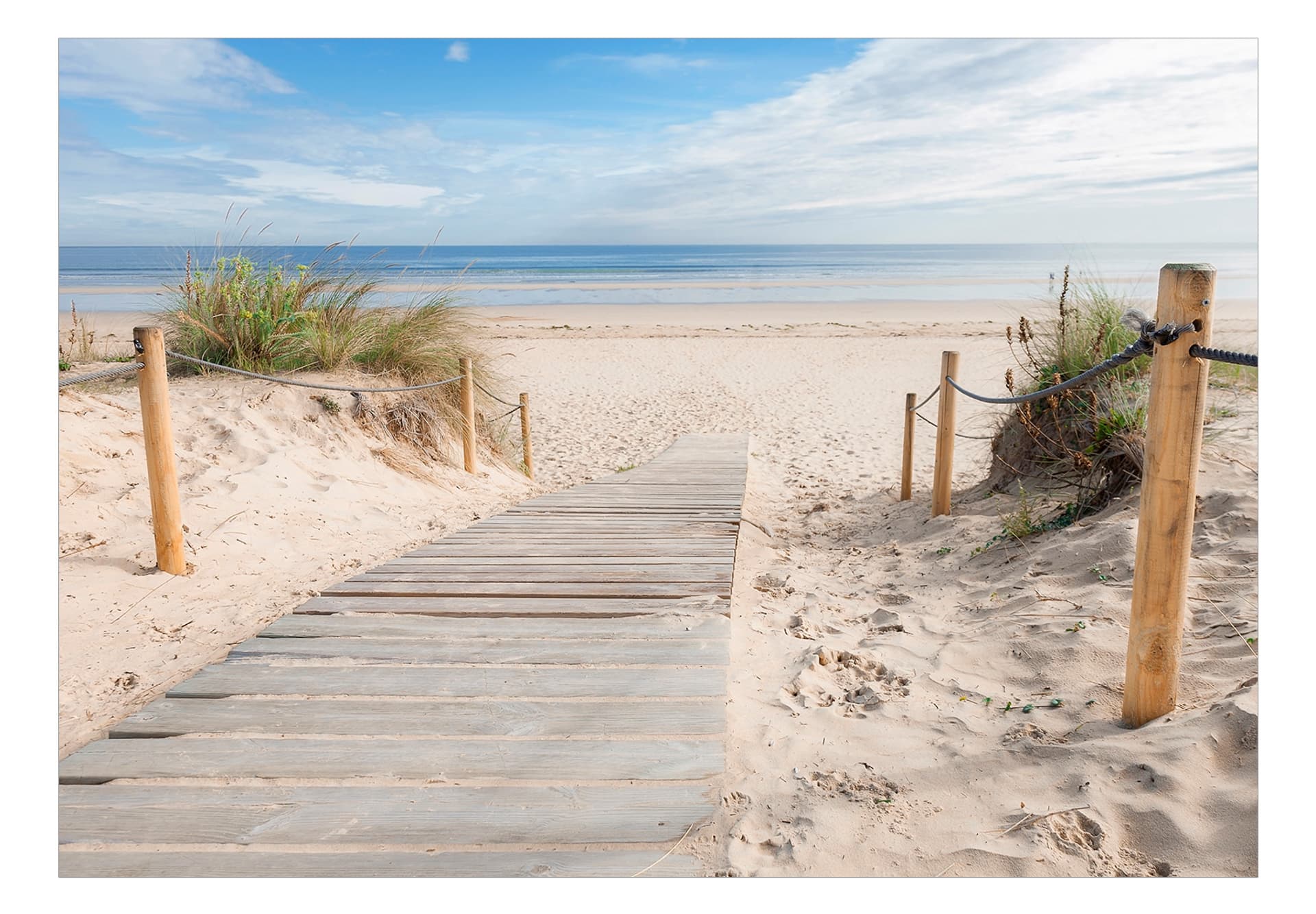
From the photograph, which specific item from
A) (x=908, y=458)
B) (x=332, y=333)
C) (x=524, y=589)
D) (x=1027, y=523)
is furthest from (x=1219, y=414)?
(x=332, y=333)

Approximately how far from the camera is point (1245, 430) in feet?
14.6

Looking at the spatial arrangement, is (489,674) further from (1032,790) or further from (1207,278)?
(1207,278)

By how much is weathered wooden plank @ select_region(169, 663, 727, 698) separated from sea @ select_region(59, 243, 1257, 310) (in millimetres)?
4575

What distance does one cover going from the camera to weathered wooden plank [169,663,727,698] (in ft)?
8.56

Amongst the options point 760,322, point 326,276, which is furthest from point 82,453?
point 760,322

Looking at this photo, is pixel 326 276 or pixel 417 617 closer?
pixel 417 617

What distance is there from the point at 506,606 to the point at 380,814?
139cm

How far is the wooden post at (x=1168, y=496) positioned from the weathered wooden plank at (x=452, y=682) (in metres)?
1.22

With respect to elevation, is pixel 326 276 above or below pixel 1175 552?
above

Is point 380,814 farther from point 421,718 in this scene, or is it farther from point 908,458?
point 908,458

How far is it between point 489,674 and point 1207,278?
2392 millimetres

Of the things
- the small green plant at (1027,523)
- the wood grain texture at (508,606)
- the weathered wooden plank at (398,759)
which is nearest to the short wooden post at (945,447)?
the small green plant at (1027,523)

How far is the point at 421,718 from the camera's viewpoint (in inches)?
96.9

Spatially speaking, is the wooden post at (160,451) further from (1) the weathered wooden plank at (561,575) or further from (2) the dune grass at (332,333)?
(2) the dune grass at (332,333)
